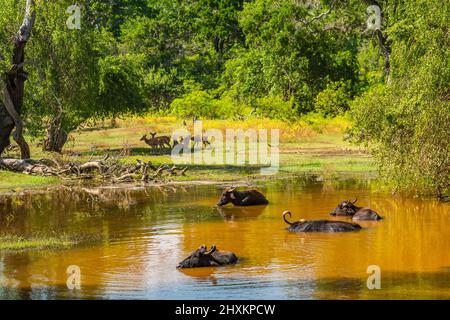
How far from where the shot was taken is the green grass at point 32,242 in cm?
1861

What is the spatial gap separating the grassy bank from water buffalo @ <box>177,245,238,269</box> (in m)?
14.2

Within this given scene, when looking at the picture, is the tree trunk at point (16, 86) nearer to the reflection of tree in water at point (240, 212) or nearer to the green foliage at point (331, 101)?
the reflection of tree in water at point (240, 212)

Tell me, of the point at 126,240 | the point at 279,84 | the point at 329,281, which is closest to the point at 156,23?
the point at 279,84

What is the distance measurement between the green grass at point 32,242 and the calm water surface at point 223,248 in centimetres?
44

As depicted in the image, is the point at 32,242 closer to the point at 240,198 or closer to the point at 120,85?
the point at 240,198

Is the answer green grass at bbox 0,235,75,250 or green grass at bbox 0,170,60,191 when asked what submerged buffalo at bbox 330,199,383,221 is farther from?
green grass at bbox 0,170,60,191

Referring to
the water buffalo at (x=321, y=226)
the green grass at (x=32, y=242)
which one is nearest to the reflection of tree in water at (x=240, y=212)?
the water buffalo at (x=321, y=226)

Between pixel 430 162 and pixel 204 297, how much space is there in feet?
33.9

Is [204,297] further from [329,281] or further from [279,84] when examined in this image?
[279,84]

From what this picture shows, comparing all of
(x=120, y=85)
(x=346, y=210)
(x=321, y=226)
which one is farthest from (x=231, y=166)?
(x=321, y=226)

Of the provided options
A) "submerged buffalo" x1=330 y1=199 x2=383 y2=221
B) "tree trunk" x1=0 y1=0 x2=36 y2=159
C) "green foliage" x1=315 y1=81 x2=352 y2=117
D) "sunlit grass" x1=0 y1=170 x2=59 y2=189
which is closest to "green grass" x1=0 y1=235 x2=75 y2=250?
"submerged buffalo" x1=330 y1=199 x2=383 y2=221

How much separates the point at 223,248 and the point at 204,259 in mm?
2141

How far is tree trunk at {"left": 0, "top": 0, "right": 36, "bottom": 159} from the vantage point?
106 feet
